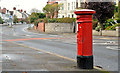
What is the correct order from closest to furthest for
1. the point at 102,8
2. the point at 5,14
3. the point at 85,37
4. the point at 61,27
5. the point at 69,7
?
the point at 85,37, the point at 102,8, the point at 61,27, the point at 69,7, the point at 5,14

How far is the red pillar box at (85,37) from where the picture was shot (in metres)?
7.01

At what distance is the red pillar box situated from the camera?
701 cm

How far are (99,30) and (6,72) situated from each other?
2536cm

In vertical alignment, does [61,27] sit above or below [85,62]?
below

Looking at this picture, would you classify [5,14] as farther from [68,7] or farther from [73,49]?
[73,49]

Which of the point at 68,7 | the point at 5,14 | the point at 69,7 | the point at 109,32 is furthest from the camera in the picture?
the point at 5,14

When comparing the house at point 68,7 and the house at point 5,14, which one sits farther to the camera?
the house at point 5,14

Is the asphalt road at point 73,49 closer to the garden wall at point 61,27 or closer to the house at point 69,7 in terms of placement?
the garden wall at point 61,27

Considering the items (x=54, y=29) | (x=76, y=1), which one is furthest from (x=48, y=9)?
(x=54, y=29)

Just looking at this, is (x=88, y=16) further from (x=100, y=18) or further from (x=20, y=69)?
(x=100, y=18)

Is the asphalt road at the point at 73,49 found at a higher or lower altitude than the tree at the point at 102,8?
lower

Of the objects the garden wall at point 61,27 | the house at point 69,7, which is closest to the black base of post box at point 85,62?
the garden wall at point 61,27

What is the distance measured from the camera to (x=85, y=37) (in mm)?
7016

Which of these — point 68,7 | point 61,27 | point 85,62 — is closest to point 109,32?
point 61,27
